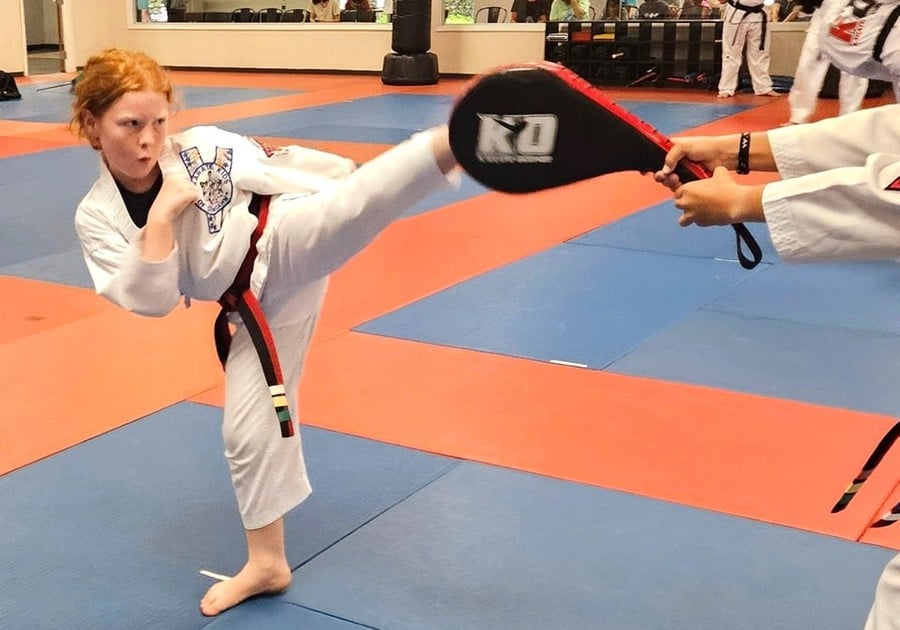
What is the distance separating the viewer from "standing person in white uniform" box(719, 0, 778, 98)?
499 inches

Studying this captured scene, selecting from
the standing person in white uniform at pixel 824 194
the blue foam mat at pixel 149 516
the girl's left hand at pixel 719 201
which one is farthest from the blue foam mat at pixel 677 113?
the girl's left hand at pixel 719 201

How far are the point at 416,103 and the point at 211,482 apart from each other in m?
10.0

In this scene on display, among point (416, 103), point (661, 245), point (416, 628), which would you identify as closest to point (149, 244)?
point (416, 628)

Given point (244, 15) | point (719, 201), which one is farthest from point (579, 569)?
point (244, 15)

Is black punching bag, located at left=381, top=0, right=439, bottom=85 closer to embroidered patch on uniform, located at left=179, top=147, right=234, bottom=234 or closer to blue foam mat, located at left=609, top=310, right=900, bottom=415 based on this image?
blue foam mat, located at left=609, top=310, right=900, bottom=415

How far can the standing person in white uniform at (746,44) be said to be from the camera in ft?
41.5

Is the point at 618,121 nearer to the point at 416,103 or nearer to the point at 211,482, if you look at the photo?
the point at 211,482

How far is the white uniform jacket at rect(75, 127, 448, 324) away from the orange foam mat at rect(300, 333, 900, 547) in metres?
1.17

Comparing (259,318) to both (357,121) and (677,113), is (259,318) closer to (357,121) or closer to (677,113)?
(357,121)

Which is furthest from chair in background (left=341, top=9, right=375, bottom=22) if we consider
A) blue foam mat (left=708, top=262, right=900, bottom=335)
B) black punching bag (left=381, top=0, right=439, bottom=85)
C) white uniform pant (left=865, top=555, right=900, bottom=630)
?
white uniform pant (left=865, top=555, right=900, bottom=630)

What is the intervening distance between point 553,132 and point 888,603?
98 centimetres

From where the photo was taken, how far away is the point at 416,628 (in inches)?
95.3

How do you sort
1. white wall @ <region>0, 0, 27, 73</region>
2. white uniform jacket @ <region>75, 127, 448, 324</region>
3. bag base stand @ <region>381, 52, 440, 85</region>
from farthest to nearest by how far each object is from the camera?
white wall @ <region>0, 0, 27, 73</region> < bag base stand @ <region>381, 52, 440, 85</region> < white uniform jacket @ <region>75, 127, 448, 324</region>

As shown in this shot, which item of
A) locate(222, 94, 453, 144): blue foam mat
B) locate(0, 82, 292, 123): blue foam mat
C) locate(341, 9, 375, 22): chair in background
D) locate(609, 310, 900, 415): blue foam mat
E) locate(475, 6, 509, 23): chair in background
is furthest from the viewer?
locate(475, 6, 509, 23): chair in background
